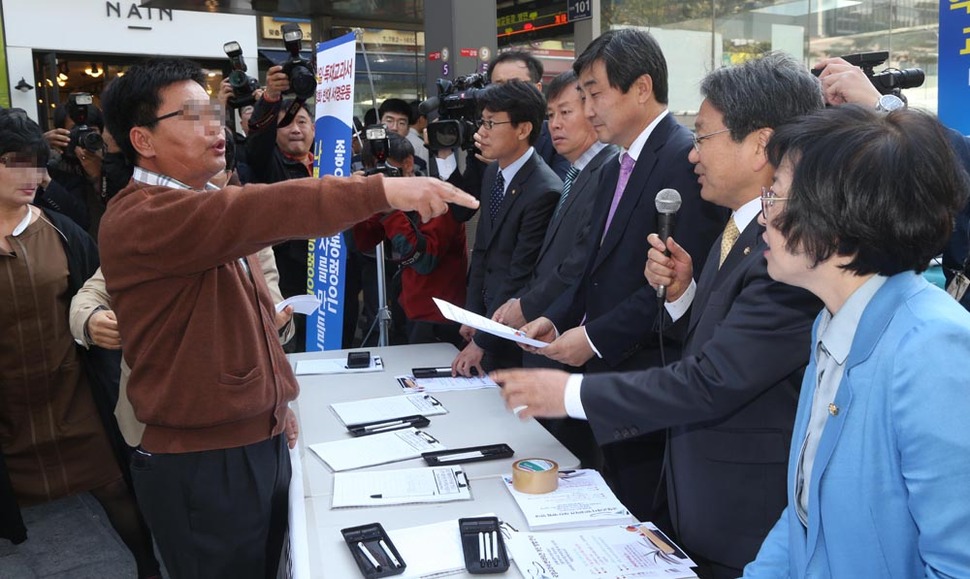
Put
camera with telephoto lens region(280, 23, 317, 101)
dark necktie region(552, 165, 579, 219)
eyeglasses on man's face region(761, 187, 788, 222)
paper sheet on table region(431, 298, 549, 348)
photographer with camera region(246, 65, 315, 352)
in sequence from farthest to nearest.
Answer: photographer with camera region(246, 65, 315, 352) → camera with telephoto lens region(280, 23, 317, 101) → dark necktie region(552, 165, 579, 219) → paper sheet on table region(431, 298, 549, 348) → eyeglasses on man's face region(761, 187, 788, 222)

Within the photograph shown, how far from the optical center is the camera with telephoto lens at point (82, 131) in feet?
15.2

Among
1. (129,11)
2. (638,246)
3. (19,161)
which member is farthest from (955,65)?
(129,11)

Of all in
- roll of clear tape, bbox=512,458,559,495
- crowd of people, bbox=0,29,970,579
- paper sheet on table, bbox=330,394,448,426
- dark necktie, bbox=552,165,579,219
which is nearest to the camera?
crowd of people, bbox=0,29,970,579

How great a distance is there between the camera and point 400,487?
71.7 inches

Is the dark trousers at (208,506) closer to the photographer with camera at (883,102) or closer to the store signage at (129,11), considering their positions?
the photographer with camera at (883,102)

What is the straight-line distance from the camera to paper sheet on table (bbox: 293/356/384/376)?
2934 millimetres

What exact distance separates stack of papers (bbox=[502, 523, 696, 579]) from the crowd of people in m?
0.17

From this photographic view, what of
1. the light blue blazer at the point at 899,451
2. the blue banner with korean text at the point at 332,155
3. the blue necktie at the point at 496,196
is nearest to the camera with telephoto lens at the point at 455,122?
the blue necktie at the point at 496,196

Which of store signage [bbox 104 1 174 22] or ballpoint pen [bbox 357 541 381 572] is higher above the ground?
store signage [bbox 104 1 174 22]

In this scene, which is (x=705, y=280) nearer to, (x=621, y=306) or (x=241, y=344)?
(x=621, y=306)

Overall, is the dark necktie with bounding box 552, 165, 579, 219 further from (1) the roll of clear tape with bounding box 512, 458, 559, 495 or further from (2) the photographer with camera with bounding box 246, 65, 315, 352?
(2) the photographer with camera with bounding box 246, 65, 315, 352

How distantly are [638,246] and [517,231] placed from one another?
98cm

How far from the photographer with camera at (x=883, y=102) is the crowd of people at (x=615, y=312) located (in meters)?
0.01

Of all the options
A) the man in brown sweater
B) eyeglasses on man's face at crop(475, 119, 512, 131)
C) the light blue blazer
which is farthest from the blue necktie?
the light blue blazer
